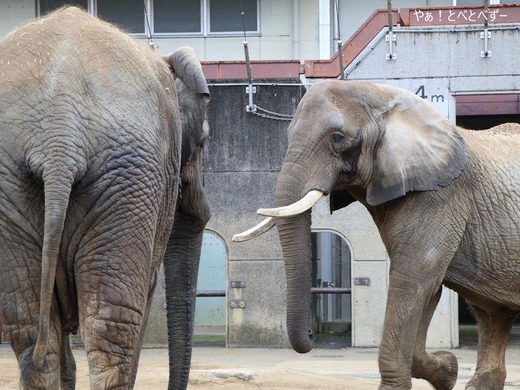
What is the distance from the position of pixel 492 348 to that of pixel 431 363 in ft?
2.36

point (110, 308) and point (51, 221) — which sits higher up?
point (51, 221)

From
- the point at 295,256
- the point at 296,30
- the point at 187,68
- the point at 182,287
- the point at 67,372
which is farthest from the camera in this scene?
the point at 296,30

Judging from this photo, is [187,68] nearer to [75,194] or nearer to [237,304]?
[75,194]

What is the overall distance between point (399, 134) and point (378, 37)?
822 centimetres

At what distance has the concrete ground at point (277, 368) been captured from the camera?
10.6 metres

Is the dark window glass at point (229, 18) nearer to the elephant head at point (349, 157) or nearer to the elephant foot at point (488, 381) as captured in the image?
the elephant head at point (349, 157)

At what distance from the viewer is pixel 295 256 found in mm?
8086

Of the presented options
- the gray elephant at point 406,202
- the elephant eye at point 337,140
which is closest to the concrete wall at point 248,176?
the gray elephant at point 406,202

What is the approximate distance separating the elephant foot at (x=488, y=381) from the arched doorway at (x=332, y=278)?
10.3 meters

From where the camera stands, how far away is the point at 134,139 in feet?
17.1

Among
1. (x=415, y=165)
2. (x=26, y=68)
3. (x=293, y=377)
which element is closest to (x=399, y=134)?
(x=415, y=165)

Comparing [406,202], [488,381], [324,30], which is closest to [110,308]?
[406,202]

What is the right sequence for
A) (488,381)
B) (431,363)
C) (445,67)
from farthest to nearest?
(445,67) < (488,381) < (431,363)

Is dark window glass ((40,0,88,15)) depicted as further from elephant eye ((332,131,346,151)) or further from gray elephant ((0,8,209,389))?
gray elephant ((0,8,209,389))
